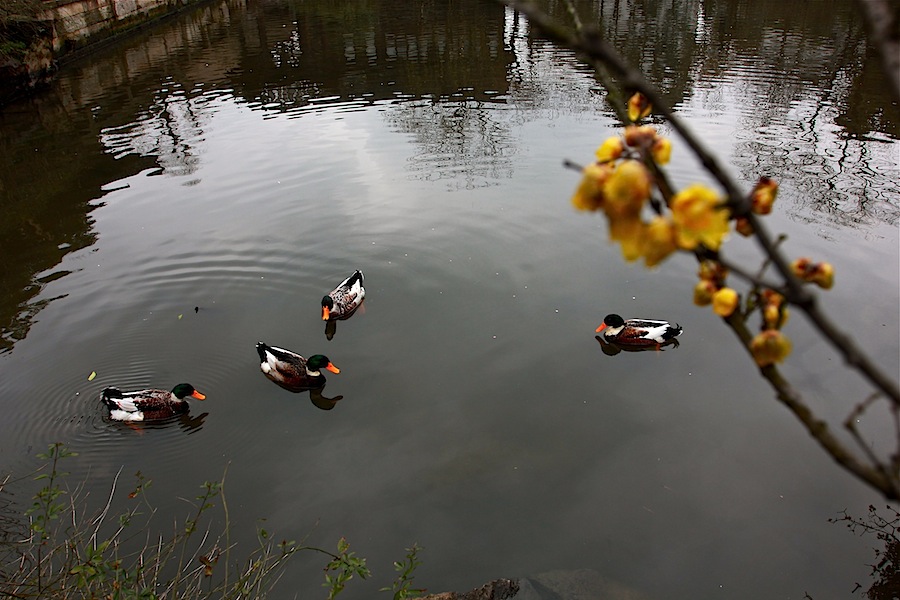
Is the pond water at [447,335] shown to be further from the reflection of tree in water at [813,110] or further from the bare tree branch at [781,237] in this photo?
the bare tree branch at [781,237]

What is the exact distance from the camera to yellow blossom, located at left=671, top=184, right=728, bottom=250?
94cm

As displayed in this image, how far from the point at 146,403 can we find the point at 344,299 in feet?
8.39

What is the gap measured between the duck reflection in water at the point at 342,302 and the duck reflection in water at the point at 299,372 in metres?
0.81

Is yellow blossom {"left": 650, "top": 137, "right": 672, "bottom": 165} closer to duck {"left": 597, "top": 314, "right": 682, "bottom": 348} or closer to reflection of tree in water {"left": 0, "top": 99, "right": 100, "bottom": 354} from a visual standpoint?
duck {"left": 597, "top": 314, "right": 682, "bottom": 348}

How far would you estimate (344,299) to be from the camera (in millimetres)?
8102

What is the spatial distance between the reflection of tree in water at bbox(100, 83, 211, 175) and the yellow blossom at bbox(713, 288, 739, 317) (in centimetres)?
1336

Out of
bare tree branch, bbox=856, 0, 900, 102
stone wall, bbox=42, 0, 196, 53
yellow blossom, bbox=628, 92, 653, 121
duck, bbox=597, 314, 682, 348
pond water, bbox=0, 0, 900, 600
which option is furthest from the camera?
stone wall, bbox=42, 0, 196, 53

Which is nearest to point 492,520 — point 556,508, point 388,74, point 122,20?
point 556,508

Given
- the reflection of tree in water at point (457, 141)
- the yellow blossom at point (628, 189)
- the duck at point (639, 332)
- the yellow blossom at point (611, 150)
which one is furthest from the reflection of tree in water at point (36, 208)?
the yellow blossom at point (628, 189)

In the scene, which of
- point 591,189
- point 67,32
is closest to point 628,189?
point 591,189

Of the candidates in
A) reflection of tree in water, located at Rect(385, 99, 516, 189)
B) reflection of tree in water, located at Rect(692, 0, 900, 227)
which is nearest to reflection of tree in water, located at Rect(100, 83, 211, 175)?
reflection of tree in water, located at Rect(385, 99, 516, 189)

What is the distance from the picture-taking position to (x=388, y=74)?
20.9 meters

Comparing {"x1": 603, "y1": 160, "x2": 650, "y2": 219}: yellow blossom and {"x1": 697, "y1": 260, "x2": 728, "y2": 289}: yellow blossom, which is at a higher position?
{"x1": 603, "y1": 160, "x2": 650, "y2": 219}: yellow blossom

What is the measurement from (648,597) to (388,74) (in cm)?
1894
